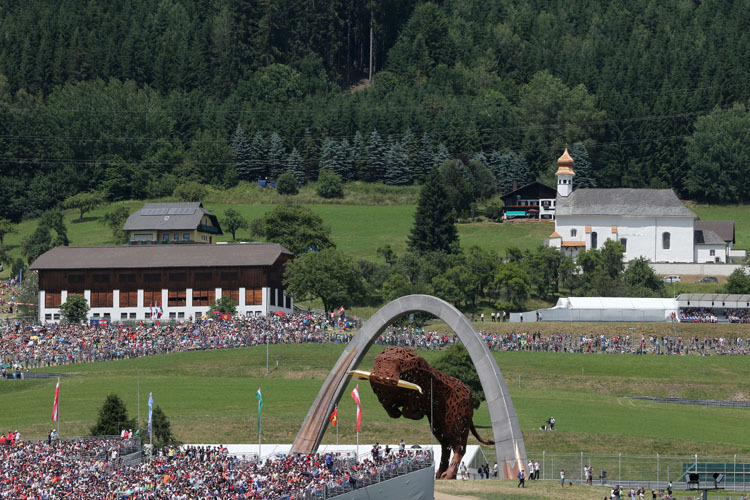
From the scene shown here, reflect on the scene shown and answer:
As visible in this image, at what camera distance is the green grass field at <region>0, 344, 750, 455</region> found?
6019cm

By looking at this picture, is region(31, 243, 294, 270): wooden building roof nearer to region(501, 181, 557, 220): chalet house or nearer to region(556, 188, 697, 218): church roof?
region(556, 188, 697, 218): church roof

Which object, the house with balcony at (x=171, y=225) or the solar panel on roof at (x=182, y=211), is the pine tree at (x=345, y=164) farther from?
the solar panel on roof at (x=182, y=211)

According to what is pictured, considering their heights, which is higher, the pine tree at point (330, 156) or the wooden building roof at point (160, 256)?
the pine tree at point (330, 156)

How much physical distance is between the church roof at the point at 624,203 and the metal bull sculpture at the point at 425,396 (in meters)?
88.7

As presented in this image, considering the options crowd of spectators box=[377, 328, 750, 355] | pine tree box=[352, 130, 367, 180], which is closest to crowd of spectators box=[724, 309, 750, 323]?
crowd of spectators box=[377, 328, 750, 355]

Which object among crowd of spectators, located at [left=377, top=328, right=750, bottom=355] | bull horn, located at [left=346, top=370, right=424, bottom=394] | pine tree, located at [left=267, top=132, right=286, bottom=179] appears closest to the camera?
bull horn, located at [left=346, top=370, right=424, bottom=394]

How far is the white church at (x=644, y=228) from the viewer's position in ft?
428

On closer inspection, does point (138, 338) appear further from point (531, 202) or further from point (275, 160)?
point (275, 160)

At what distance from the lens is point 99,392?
6950cm

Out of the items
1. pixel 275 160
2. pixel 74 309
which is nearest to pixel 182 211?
pixel 74 309

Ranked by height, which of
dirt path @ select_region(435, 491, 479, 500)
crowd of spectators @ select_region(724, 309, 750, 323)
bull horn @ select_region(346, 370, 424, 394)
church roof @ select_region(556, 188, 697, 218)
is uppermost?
church roof @ select_region(556, 188, 697, 218)

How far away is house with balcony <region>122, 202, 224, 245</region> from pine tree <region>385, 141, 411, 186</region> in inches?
1693

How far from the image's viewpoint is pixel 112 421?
56281 mm

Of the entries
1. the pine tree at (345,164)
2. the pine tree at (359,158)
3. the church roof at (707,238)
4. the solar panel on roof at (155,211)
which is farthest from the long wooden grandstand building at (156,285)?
the pine tree at (359,158)
